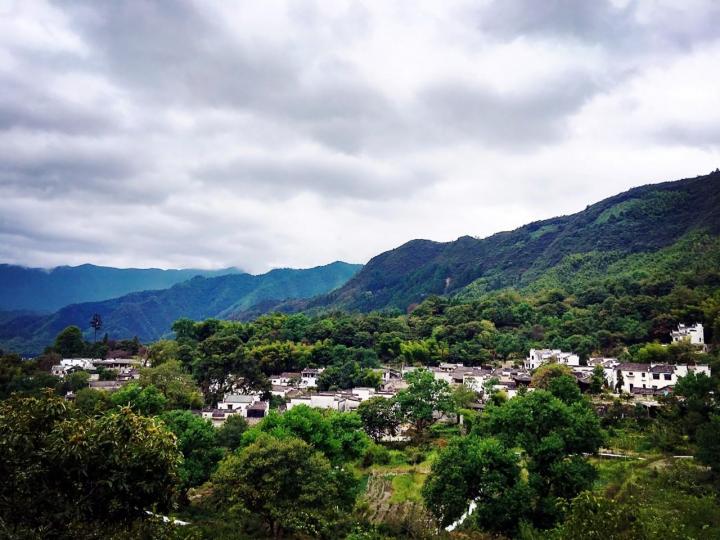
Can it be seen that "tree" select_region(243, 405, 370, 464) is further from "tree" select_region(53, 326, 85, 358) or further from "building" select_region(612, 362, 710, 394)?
"tree" select_region(53, 326, 85, 358)

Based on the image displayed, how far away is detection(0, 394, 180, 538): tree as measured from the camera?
723cm

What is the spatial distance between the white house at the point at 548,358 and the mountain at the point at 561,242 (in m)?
63.3

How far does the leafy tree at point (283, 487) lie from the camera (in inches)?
725

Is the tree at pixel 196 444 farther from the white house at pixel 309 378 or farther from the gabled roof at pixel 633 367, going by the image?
the gabled roof at pixel 633 367

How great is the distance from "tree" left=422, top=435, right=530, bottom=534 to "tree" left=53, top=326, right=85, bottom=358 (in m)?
62.3

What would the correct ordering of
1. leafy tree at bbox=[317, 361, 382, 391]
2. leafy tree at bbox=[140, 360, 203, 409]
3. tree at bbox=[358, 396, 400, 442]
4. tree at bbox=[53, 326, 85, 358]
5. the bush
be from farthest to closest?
tree at bbox=[53, 326, 85, 358] → leafy tree at bbox=[317, 361, 382, 391] → leafy tree at bbox=[140, 360, 203, 409] → tree at bbox=[358, 396, 400, 442] → the bush

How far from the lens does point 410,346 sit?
202 ft

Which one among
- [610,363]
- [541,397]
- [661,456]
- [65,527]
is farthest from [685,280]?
[65,527]

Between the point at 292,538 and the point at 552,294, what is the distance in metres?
68.0

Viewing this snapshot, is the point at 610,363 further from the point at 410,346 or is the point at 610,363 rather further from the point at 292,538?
the point at 292,538

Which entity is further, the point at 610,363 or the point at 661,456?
the point at 610,363

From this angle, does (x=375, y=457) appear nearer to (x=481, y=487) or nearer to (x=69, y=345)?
(x=481, y=487)

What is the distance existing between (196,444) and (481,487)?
14402 mm

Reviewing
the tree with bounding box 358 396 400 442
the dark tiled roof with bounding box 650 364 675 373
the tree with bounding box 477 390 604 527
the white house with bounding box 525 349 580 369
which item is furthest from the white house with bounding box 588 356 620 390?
the tree with bounding box 477 390 604 527
